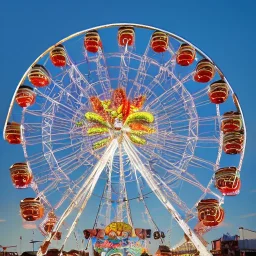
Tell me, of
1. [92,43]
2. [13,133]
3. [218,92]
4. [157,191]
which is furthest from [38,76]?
[218,92]

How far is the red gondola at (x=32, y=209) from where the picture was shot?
2456 centimetres

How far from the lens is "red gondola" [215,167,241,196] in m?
23.1

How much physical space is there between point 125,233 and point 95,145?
602 cm

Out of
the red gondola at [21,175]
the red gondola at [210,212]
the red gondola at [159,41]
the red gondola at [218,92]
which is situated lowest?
the red gondola at [210,212]

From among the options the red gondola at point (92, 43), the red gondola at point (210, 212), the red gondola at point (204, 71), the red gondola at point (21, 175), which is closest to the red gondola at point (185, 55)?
the red gondola at point (204, 71)

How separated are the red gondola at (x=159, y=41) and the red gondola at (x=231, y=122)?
4624mm

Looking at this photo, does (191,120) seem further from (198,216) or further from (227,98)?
(198,216)

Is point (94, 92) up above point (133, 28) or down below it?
below

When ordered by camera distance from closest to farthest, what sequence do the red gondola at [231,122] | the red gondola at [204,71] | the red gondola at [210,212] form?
1. the red gondola at [210,212]
2. the red gondola at [231,122]
3. the red gondola at [204,71]

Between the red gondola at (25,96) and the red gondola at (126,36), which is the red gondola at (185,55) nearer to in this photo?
the red gondola at (126,36)

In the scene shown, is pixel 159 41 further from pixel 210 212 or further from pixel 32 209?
pixel 32 209

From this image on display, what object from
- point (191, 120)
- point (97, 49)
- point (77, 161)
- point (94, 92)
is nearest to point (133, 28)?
point (97, 49)

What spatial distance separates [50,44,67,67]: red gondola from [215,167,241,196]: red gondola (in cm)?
923

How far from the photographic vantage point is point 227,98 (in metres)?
25.1
